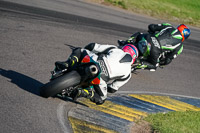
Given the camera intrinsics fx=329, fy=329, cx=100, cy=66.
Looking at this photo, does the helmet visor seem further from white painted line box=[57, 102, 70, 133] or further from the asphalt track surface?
white painted line box=[57, 102, 70, 133]

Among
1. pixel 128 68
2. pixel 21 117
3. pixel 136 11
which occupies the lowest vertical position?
pixel 136 11

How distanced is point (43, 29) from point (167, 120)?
5839mm

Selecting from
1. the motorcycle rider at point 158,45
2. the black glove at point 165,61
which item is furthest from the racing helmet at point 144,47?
the black glove at point 165,61

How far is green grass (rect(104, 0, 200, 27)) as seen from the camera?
72.8 ft

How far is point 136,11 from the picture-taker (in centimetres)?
2192

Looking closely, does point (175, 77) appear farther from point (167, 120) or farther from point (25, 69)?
point (25, 69)

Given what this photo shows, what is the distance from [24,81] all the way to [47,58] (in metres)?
1.99

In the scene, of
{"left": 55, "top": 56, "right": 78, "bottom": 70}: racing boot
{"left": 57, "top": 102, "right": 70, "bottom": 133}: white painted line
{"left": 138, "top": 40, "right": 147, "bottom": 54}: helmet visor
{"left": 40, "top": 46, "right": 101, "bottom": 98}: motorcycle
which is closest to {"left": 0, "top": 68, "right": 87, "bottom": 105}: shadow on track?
{"left": 57, "top": 102, "right": 70, "bottom": 133}: white painted line

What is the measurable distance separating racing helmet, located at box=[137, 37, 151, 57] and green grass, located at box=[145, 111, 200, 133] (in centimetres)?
139

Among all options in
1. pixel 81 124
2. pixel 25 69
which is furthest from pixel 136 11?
pixel 81 124

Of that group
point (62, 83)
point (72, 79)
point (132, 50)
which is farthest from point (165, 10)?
point (62, 83)

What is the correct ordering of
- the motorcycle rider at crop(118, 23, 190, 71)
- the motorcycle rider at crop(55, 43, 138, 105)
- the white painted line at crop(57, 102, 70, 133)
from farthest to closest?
1. the motorcycle rider at crop(118, 23, 190, 71)
2. the motorcycle rider at crop(55, 43, 138, 105)
3. the white painted line at crop(57, 102, 70, 133)

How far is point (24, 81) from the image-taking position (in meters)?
6.45

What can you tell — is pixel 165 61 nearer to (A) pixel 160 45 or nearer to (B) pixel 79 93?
(A) pixel 160 45
